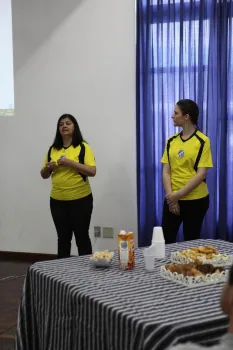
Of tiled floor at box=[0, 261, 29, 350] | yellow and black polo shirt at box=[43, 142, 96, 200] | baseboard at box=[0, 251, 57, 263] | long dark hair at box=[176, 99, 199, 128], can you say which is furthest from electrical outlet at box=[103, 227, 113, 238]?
long dark hair at box=[176, 99, 199, 128]

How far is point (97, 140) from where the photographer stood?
14.9 ft

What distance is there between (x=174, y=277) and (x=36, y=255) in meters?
3.04

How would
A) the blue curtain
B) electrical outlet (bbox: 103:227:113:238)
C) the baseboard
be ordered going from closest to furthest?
1. the blue curtain
2. electrical outlet (bbox: 103:227:113:238)
3. the baseboard

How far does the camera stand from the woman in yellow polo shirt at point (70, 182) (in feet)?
12.0

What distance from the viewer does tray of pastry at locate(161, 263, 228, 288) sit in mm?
1925

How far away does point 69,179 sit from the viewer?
3648 millimetres

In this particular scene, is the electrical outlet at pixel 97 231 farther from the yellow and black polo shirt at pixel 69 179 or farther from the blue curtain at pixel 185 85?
the yellow and black polo shirt at pixel 69 179

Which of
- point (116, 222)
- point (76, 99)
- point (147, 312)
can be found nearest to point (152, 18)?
point (76, 99)

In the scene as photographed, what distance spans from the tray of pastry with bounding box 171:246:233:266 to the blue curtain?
1.85m

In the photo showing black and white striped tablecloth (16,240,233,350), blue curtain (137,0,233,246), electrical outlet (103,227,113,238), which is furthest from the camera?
electrical outlet (103,227,113,238)

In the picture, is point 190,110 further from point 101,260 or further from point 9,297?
point 9,297

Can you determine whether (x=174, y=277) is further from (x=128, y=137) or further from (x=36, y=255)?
(x=36, y=255)

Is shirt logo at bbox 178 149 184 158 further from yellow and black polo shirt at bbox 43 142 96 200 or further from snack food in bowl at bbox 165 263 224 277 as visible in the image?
snack food in bowl at bbox 165 263 224 277

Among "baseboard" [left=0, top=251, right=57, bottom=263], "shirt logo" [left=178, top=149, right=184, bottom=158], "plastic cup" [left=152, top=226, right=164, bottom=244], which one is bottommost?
"baseboard" [left=0, top=251, right=57, bottom=263]
